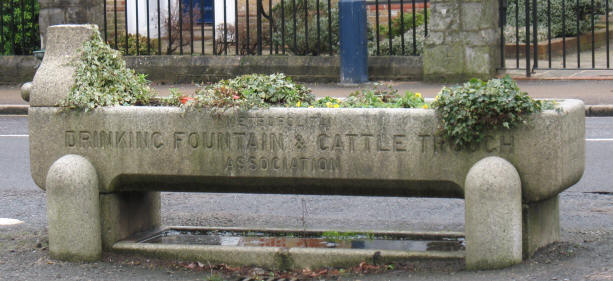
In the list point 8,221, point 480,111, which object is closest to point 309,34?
point 8,221

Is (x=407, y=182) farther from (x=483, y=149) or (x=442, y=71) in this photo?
(x=442, y=71)

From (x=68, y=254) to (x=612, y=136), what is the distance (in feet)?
22.5

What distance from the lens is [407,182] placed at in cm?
519

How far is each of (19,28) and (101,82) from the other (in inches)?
480

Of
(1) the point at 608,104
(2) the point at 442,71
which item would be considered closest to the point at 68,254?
(1) the point at 608,104

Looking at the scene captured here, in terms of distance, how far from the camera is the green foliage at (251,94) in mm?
5363

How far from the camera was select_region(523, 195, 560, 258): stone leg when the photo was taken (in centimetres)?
523

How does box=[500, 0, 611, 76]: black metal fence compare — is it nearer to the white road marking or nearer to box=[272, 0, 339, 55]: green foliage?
box=[272, 0, 339, 55]: green foliage

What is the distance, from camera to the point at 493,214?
499 centimetres

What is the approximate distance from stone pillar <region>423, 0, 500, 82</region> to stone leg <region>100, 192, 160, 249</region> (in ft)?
30.2

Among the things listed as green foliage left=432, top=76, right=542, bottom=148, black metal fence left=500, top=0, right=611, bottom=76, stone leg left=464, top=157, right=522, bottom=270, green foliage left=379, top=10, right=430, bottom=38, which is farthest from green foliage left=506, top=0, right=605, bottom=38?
stone leg left=464, top=157, right=522, bottom=270

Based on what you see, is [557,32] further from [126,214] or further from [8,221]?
[126,214]

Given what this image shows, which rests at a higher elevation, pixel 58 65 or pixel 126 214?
pixel 58 65

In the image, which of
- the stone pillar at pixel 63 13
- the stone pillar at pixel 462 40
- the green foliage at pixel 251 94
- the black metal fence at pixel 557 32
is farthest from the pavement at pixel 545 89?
the green foliage at pixel 251 94
